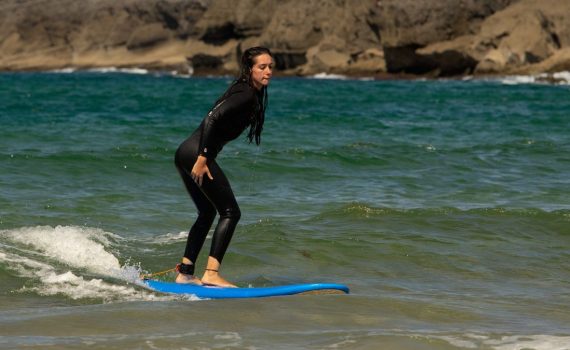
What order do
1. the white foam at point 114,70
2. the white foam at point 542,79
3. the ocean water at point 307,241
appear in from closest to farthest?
the ocean water at point 307,241, the white foam at point 542,79, the white foam at point 114,70

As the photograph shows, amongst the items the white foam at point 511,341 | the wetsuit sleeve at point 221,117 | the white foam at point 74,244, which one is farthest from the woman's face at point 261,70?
the white foam at point 511,341

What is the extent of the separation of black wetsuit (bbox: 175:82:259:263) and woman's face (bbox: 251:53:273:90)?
0.08 metres

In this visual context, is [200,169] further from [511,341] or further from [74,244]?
[74,244]

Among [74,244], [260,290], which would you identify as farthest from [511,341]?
[74,244]

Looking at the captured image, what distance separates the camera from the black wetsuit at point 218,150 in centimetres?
756

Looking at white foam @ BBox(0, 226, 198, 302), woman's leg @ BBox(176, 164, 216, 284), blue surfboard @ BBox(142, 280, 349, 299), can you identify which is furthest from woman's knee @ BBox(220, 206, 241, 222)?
white foam @ BBox(0, 226, 198, 302)

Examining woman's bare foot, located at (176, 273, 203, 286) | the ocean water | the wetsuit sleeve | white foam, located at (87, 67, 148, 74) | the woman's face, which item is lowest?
white foam, located at (87, 67, 148, 74)

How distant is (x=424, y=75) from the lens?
3177 inches

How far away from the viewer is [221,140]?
7.68 metres

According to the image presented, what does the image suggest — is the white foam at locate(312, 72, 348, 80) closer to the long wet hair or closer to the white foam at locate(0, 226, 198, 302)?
the white foam at locate(0, 226, 198, 302)

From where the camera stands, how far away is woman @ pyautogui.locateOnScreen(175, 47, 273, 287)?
7562mm

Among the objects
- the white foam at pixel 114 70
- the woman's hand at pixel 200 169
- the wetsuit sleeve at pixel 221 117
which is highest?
the wetsuit sleeve at pixel 221 117

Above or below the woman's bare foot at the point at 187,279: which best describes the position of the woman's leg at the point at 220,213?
above

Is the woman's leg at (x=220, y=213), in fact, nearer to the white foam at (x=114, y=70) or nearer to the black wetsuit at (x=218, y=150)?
the black wetsuit at (x=218, y=150)
